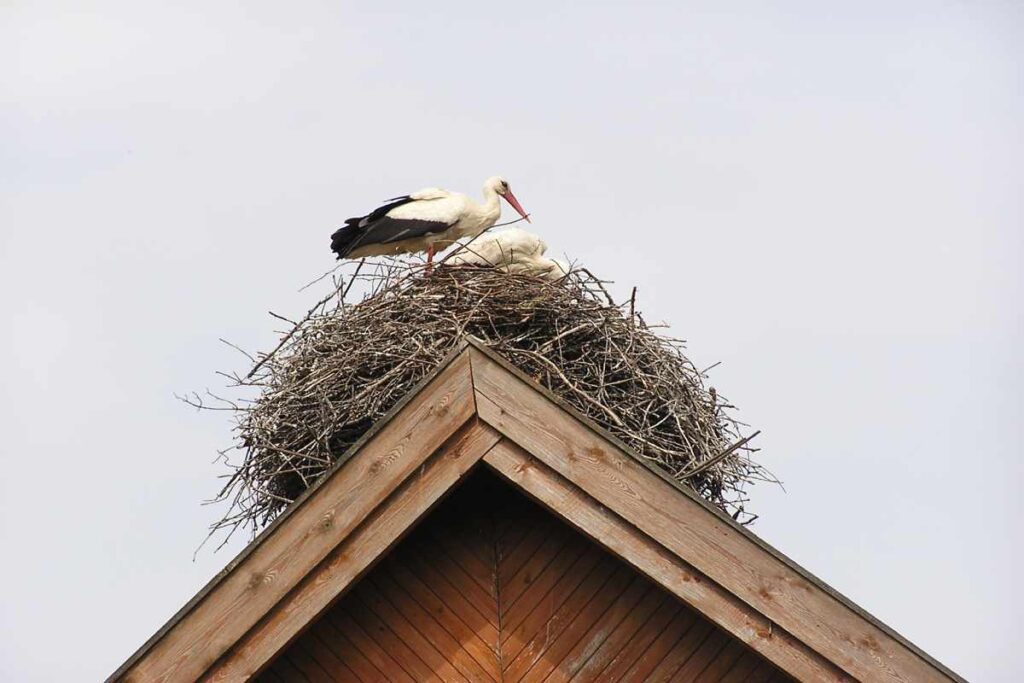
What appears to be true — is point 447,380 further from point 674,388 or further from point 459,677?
point 674,388

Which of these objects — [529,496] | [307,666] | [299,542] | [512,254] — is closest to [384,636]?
[307,666]

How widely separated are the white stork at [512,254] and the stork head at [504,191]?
178 cm

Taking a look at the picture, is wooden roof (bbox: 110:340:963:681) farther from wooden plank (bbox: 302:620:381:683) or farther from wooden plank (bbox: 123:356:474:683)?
wooden plank (bbox: 302:620:381:683)

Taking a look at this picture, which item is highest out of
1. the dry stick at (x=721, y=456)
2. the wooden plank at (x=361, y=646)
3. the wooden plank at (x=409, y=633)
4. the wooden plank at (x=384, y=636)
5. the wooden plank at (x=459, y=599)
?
the dry stick at (x=721, y=456)

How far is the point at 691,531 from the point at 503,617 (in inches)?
35.2

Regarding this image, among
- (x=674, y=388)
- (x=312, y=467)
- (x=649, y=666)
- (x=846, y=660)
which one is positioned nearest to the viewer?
(x=846, y=660)

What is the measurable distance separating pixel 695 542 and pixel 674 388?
11.9ft

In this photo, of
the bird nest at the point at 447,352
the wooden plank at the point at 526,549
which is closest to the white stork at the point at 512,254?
the bird nest at the point at 447,352

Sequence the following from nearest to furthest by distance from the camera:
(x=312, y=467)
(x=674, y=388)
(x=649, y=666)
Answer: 1. (x=649, y=666)
2. (x=312, y=467)
3. (x=674, y=388)

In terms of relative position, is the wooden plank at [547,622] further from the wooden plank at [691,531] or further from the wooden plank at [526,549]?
the wooden plank at [691,531]

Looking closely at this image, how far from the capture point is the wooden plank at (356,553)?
494cm

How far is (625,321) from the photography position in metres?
8.53

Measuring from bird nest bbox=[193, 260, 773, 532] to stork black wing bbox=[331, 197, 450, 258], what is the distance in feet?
6.70

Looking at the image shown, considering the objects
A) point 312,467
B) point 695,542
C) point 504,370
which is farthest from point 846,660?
point 312,467
